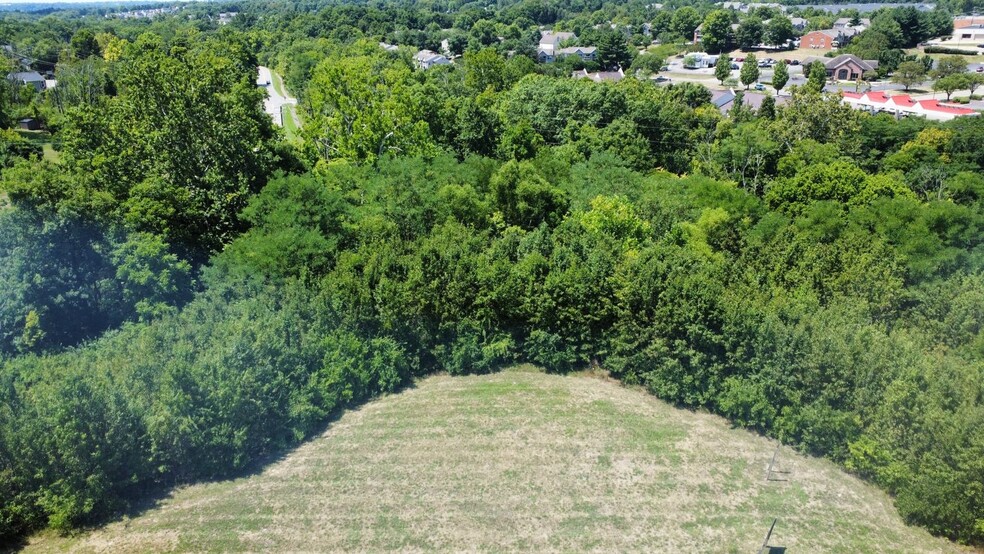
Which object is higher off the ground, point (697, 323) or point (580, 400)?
point (697, 323)

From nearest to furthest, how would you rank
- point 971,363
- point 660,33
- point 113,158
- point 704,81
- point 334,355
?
point 971,363, point 334,355, point 113,158, point 704,81, point 660,33

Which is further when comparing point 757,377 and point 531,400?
point 531,400

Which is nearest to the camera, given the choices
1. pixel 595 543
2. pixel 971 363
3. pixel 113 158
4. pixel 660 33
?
pixel 595 543

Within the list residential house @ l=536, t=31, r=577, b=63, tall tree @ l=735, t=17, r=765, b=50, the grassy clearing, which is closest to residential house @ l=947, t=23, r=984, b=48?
tall tree @ l=735, t=17, r=765, b=50

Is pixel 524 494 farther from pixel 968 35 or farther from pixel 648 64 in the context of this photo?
pixel 968 35

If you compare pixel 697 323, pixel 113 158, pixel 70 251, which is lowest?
pixel 697 323

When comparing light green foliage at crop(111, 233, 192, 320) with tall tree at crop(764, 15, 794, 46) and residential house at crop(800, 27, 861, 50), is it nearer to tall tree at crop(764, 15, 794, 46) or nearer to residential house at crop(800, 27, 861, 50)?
residential house at crop(800, 27, 861, 50)

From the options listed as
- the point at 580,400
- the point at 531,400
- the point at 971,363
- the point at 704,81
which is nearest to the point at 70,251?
the point at 531,400

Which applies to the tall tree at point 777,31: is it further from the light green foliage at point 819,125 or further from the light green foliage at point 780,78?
the light green foliage at point 819,125

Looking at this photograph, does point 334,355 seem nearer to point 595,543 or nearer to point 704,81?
point 595,543
